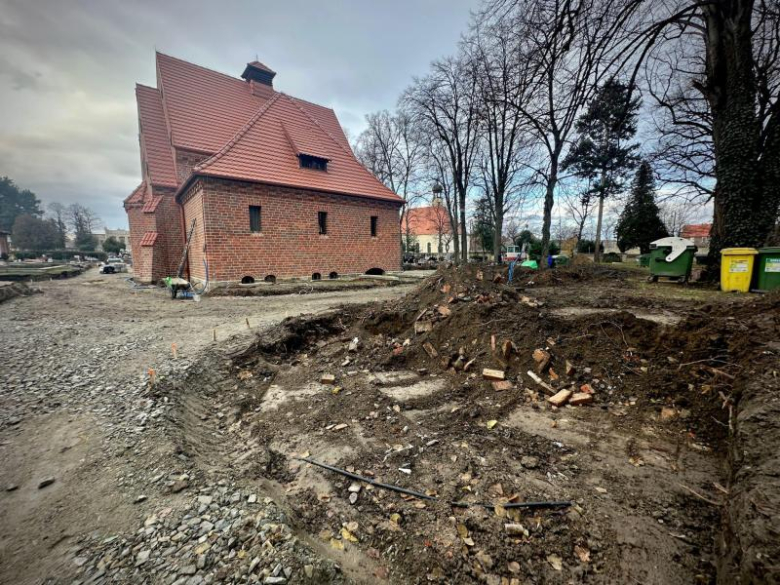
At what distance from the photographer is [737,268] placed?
8.23 metres

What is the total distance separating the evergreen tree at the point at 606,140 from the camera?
5750mm

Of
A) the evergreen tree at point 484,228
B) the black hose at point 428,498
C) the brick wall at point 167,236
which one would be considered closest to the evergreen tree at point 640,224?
the evergreen tree at point 484,228

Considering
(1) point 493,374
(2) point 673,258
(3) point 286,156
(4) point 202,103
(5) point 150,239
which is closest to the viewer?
(1) point 493,374

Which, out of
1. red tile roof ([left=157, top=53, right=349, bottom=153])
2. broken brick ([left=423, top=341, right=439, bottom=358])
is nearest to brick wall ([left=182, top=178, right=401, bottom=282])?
red tile roof ([left=157, top=53, right=349, bottom=153])

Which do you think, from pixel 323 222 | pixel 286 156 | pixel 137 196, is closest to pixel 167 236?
pixel 137 196

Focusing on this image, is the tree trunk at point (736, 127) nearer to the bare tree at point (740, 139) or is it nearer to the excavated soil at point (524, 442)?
the bare tree at point (740, 139)

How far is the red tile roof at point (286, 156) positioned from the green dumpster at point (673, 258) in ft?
41.9

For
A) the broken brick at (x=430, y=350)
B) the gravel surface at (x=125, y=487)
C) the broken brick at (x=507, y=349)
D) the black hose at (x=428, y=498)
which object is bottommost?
the black hose at (x=428, y=498)

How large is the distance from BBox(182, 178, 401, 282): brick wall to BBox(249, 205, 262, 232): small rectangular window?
0.77ft

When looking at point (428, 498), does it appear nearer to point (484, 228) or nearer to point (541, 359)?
point (541, 359)

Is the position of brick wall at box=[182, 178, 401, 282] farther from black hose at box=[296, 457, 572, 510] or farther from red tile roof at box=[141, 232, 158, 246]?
black hose at box=[296, 457, 572, 510]

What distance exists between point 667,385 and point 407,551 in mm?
3350

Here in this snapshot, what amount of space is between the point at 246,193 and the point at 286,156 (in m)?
3.45

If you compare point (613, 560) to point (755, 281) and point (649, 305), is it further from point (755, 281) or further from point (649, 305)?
point (755, 281)
